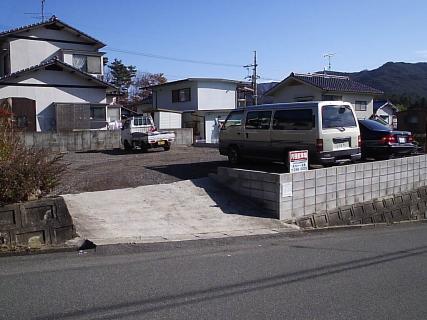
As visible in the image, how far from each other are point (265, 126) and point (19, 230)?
24.8ft

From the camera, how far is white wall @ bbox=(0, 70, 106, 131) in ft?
85.8

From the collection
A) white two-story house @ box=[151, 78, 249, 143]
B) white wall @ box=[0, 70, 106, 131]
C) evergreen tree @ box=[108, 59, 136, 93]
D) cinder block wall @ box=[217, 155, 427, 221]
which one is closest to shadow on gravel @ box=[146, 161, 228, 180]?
cinder block wall @ box=[217, 155, 427, 221]

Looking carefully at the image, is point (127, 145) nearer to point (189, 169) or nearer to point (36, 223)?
point (189, 169)

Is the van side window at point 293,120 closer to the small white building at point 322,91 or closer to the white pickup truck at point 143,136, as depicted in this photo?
the white pickup truck at point 143,136

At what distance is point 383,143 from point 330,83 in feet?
85.0

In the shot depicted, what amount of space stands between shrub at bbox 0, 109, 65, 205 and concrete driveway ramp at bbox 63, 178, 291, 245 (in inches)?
38.9

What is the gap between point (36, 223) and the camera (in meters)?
7.12

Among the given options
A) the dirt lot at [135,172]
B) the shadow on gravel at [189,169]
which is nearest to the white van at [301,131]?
the dirt lot at [135,172]

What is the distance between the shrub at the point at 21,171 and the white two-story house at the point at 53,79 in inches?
667

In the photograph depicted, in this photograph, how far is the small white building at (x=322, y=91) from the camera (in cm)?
3794

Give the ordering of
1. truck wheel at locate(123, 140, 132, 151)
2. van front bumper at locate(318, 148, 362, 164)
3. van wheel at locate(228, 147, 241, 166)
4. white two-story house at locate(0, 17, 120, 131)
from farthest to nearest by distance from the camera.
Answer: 1. white two-story house at locate(0, 17, 120, 131)
2. truck wheel at locate(123, 140, 132, 151)
3. van wheel at locate(228, 147, 241, 166)
4. van front bumper at locate(318, 148, 362, 164)

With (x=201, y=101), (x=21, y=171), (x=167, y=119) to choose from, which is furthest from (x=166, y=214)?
(x=201, y=101)

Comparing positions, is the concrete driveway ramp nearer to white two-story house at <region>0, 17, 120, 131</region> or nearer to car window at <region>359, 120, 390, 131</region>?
car window at <region>359, 120, 390, 131</region>

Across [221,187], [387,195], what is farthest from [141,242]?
[387,195]
